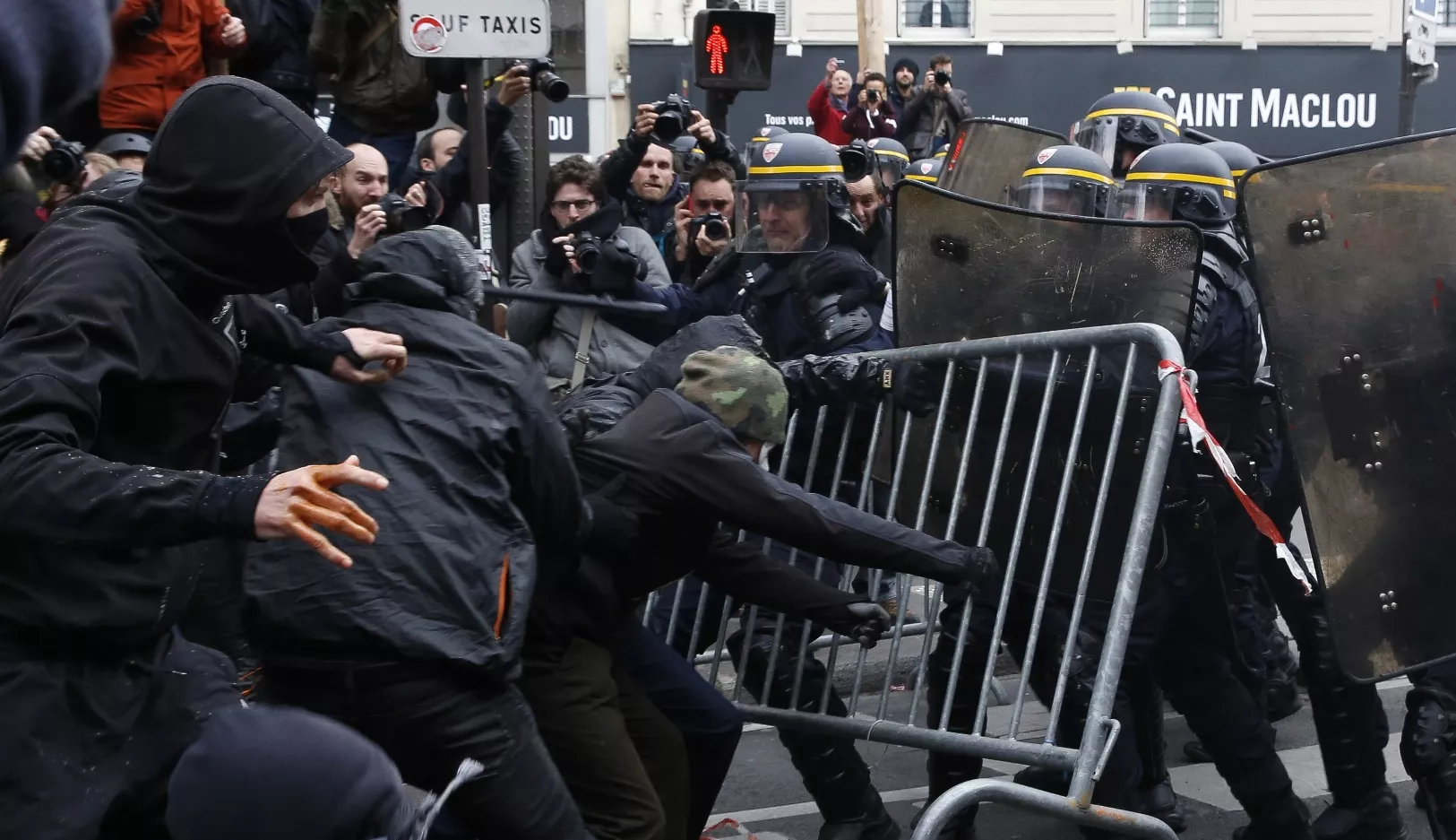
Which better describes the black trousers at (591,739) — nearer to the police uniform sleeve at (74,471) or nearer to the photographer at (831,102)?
the police uniform sleeve at (74,471)

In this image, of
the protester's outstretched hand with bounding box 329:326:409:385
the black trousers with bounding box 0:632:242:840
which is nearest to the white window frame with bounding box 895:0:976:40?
the protester's outstretched hand with bounding box 329:326:409:385

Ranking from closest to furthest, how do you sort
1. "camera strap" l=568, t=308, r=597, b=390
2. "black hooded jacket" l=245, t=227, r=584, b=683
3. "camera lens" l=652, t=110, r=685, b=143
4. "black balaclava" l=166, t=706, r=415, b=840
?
"black balaclava" l=166, t=706, r=415, b=840 < "black hooded jacket" l=245, t=227, r=584, b=683 < "camera strap" l=568, t=308, r=597, b=390 < "camera lens" l=652, t=110, r=685, b=143

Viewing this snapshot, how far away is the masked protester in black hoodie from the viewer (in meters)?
2.38

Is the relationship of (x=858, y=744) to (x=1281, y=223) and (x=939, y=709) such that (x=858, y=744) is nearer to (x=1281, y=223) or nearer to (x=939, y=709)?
(x=939, y=709)

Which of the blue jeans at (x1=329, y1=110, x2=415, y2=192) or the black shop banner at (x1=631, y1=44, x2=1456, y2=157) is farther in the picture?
the black shop banner at (x1=631, y1=44, x2=1456, y2=157)

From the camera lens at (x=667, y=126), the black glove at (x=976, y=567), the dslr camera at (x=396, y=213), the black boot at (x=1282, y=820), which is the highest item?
the camera lens at (x=667, y=126)

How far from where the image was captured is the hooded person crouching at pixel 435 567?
2.98 m

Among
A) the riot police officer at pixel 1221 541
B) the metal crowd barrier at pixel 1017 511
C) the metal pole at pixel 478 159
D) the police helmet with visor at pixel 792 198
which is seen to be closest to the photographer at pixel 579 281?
the metal pole at pixel 478 159

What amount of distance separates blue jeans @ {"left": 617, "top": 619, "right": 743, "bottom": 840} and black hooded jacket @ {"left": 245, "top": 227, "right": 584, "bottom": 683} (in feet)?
2.36

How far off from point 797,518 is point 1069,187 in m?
1.96

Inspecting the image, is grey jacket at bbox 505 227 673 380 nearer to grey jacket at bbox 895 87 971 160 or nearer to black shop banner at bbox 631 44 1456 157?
grey jacket at bbox 895 87 971 160

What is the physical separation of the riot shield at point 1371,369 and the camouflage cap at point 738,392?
118cm

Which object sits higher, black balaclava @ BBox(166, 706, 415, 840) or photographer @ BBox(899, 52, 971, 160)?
photographer @ BBox(899, 52, 971, 160)

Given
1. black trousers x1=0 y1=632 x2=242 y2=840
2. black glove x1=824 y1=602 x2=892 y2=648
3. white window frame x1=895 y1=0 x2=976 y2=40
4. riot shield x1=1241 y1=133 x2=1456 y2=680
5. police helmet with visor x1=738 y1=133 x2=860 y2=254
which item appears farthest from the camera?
white window frame x1=895 y1=0 x2=976 y2=40
